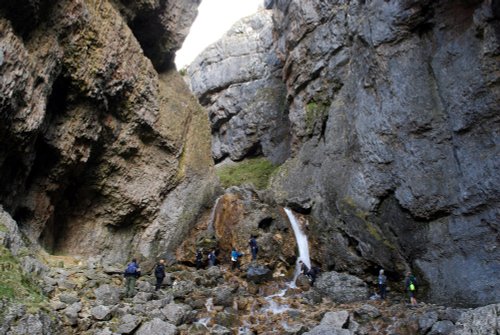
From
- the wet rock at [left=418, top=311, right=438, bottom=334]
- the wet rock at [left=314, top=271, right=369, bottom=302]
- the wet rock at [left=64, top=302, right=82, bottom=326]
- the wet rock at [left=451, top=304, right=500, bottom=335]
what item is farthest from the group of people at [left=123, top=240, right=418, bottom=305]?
the wet rock at [left=451, top=304, right=500, bottom=335]

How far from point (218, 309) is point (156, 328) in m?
3.76

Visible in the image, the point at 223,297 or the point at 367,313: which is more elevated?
the point at 367,313

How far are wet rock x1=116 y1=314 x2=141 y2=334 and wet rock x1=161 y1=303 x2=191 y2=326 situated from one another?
1430 millimetres

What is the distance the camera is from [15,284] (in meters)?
13.4

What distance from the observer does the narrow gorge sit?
16391 mm

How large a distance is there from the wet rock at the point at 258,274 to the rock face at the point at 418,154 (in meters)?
4.00

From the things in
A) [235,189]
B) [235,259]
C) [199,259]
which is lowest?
[199,259]

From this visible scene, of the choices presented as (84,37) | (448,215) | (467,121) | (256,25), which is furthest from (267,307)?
(256,25)

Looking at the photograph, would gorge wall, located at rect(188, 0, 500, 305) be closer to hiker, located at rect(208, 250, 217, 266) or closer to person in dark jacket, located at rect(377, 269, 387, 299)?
person in dark jacket, located at rect(377, 269, 387, 299)

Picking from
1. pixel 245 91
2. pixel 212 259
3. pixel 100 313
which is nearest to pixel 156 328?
pixel 100 313

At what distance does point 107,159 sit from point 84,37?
669cm

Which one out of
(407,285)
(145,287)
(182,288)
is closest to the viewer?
(145,287)

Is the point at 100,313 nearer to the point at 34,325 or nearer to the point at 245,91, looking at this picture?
the point at 34,325

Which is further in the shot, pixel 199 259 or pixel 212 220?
pixel 212 220
